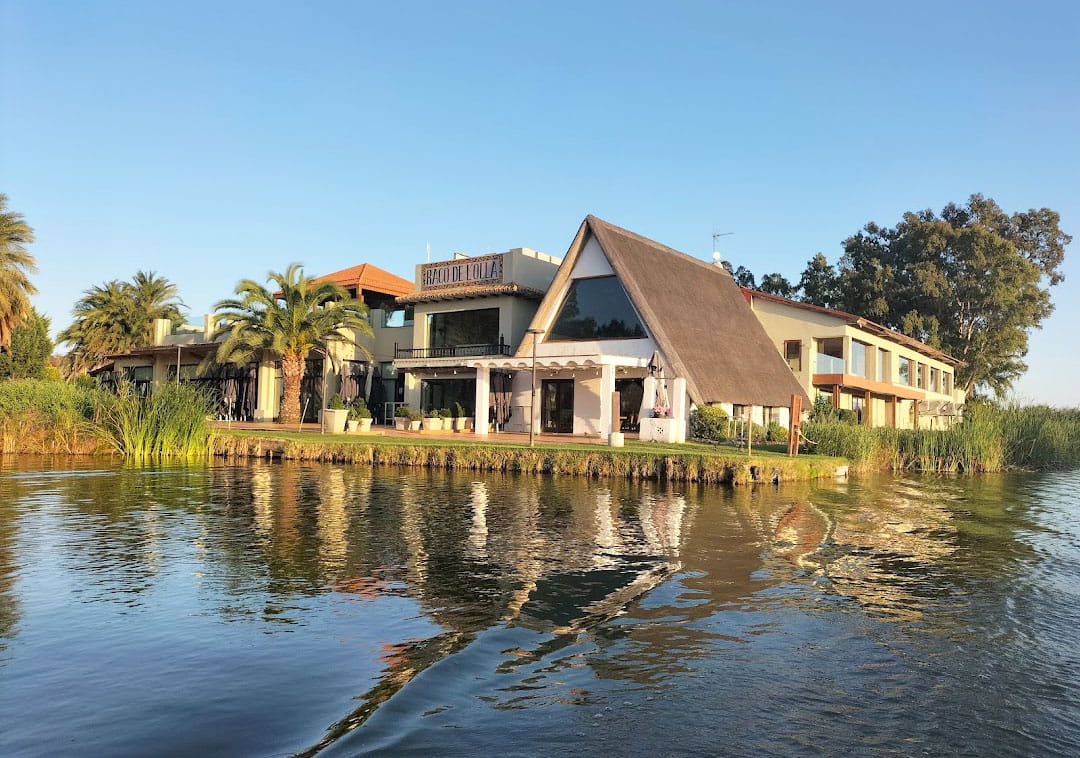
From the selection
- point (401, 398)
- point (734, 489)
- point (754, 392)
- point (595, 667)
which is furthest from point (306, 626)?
point (401, 398)

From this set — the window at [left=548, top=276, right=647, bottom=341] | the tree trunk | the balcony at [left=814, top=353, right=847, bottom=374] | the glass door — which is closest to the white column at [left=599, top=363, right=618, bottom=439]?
the window at [left=548, top=276, right=647, bottom=341]

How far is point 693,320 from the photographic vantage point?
29141 mm

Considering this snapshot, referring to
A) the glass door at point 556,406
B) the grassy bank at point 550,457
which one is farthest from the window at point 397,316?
the grassy bank at point 550,457

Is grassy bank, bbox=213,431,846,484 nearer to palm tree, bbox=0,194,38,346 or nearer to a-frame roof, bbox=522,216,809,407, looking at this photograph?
a-frame roof, bbox=522,216,809,407

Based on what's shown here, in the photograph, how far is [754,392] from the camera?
2878cm

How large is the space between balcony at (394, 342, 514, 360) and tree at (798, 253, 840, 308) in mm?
30943

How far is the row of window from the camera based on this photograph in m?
32.6

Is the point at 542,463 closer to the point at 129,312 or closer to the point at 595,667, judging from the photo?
the point at 595,667

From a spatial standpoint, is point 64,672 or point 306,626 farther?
point 306,626

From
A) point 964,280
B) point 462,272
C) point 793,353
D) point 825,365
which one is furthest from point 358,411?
point 964,280

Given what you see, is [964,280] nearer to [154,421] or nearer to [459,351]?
[459,351]

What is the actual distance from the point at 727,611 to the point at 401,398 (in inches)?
1200

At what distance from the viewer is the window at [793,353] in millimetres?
33469

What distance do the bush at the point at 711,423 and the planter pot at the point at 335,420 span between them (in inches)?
482
